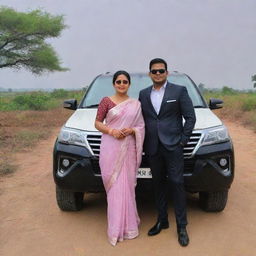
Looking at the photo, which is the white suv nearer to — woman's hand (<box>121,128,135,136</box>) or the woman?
the woman

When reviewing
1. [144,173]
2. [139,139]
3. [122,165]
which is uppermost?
[139,139]

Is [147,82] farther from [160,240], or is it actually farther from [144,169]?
[160,240]

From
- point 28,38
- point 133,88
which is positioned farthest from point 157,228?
point 28,38

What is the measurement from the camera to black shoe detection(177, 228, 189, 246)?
3251 mm

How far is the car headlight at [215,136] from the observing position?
3.54 metres

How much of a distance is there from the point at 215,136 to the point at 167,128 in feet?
2.14

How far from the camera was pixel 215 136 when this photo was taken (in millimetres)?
3592

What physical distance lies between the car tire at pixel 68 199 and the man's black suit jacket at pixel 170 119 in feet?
3.84

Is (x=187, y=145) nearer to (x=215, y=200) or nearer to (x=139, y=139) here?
(x=139, y=139)

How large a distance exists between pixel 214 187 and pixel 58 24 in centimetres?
1705

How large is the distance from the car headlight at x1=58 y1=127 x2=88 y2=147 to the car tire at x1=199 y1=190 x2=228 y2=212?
56.4 inches

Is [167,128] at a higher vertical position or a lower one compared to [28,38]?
lower

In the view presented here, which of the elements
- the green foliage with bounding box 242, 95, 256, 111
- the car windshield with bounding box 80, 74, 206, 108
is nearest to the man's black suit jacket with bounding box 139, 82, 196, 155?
the car windshield with bounding box 80, 74, 206, 108

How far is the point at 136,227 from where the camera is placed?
3.44 metres
